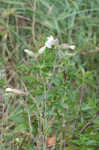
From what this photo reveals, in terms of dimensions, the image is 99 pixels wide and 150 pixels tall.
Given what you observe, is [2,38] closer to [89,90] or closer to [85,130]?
[89,90]

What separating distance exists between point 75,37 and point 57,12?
0.39m

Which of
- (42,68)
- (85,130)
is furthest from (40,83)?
(85,130)

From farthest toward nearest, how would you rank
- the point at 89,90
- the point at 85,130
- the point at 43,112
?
the point at 89,90 → the point at 85,130 → the point at 43,112

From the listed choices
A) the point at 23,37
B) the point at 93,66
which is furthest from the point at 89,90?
the point at 23,37

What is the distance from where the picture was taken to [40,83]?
172 cm

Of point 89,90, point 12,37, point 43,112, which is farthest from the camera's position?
point 12,37

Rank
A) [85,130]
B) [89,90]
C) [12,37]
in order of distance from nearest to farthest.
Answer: [85,130] → [89,90] → [12,37]

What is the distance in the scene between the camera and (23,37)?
10.7ft

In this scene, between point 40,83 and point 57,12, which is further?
point 57,12

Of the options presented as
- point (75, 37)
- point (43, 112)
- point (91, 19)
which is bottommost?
point (43, 112)

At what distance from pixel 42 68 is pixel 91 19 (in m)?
1.81

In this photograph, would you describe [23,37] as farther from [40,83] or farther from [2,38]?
[40,83]

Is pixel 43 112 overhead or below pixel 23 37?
below

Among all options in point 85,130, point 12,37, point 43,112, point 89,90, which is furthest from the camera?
point 12,37
